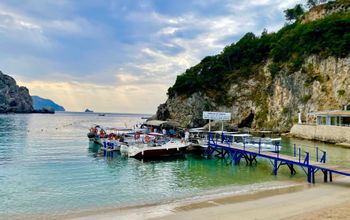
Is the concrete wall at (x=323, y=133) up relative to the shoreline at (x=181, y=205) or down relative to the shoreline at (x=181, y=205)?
up

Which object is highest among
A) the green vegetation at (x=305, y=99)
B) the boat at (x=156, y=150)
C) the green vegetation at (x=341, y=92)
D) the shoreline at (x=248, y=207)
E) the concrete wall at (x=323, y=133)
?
the green vegetation at (x=341, y=92)

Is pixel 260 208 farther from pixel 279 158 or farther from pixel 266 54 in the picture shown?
pixel 266 54

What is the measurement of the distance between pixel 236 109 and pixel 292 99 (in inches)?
714

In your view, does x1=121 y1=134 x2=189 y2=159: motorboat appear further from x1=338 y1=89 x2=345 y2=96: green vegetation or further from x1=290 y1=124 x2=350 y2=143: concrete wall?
x1=338 y1=89 x2=345 y2=96: green vegetation

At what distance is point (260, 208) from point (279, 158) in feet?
38.5

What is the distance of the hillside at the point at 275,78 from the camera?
68.7 meters

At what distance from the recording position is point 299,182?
914 inches

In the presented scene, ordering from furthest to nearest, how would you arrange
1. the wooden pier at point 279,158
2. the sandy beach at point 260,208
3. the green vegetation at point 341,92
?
the green vegetation at point 341,92
the wooden pier at point 279,158
the sandy beach at point 260,208

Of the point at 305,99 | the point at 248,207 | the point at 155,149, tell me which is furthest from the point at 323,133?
the point at 248,207

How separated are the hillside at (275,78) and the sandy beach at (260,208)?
1993 inches

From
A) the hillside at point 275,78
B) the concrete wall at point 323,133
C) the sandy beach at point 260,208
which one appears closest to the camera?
the sandy beach at point 260,208

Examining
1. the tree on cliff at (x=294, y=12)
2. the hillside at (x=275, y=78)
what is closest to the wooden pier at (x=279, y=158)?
the hillside at (x=275, y=78)

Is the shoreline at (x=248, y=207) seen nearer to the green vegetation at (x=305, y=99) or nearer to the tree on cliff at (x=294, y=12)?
the green vegetation at (x=305, y=99)

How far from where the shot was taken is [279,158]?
26938 mm
